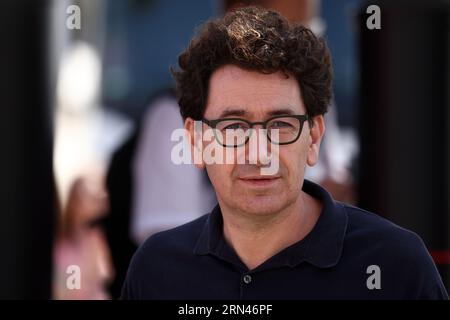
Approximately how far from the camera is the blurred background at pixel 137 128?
3.01 metres

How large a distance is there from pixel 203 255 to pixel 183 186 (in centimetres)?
166

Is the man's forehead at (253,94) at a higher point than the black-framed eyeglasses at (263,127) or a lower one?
higher

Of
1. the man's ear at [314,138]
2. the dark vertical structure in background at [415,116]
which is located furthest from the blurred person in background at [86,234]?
the man's ear at [314,138]

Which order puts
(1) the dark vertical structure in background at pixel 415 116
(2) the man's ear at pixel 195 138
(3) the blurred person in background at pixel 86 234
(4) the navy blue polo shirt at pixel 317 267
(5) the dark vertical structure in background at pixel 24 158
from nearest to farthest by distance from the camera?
(4) the navy blue polo shirt at pixel 317 267 → (2) the man's ear at pixel 195 138 → (5) the dark vertical structure in background at pixel 24 158 → (1) the dark vertical structure in background at pixel 415 116 → (3) the blurred person in background at pixel 86 234

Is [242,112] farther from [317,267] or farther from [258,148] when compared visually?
[317,267]

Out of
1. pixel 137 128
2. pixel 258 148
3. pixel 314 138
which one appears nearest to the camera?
pixel 258 148

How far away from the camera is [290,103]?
1.77 meters

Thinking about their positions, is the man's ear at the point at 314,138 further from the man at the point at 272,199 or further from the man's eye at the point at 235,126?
the man's eye at the point at 235,126

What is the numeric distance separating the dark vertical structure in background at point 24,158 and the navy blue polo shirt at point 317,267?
111 cm

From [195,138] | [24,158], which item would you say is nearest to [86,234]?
[24,158]

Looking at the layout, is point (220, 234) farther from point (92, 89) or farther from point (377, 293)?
point (92, 89)

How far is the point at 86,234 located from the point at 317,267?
85.7 inches

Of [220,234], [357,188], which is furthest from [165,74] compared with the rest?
[220,234]

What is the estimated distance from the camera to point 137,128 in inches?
148
